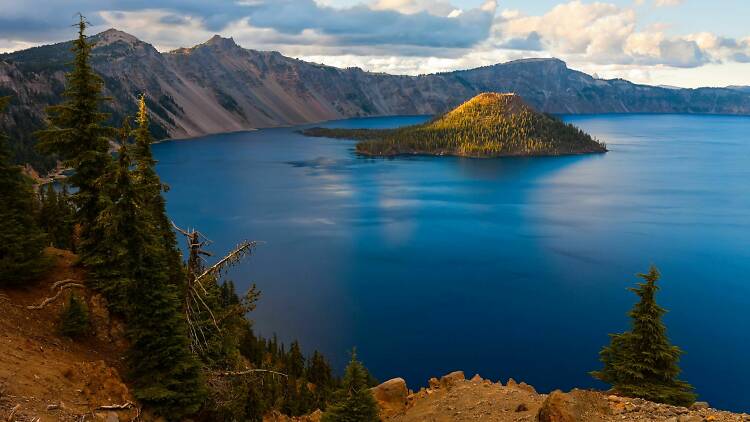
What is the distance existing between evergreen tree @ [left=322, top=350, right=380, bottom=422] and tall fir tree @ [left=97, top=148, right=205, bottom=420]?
18.8 feet

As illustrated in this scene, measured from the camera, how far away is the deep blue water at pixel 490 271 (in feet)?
194

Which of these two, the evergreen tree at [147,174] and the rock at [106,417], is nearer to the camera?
the rock at [106,417]

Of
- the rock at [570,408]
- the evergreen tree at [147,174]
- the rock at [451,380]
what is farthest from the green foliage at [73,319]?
the rock at [570,408]

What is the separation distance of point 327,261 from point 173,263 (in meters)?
61.0

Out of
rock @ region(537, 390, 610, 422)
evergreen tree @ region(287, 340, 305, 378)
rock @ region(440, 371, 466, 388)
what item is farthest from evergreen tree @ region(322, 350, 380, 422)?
evergreen tree @ region(287, 340, 305, 378)

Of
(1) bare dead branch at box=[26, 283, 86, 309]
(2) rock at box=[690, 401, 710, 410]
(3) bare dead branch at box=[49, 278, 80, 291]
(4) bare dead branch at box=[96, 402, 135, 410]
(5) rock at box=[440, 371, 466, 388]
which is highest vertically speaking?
(3) bare dead branch at box=[49, 278, 80, 291]

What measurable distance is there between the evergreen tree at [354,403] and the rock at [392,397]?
17.2 feet

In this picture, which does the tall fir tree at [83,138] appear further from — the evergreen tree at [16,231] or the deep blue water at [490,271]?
the deep blue water at [490,271]

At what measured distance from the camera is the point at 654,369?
2720 cm

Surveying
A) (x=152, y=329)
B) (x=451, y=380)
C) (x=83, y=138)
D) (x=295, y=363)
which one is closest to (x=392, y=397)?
(x=451, y=380)

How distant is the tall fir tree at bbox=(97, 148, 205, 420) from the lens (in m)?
22.0

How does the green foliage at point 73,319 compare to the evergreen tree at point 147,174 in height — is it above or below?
below

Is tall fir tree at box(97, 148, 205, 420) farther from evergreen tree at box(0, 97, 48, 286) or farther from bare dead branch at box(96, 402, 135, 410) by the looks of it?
evergreen tree at box(0, 97, 48, 286)

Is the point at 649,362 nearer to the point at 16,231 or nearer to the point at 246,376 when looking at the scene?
the point at 246,376
